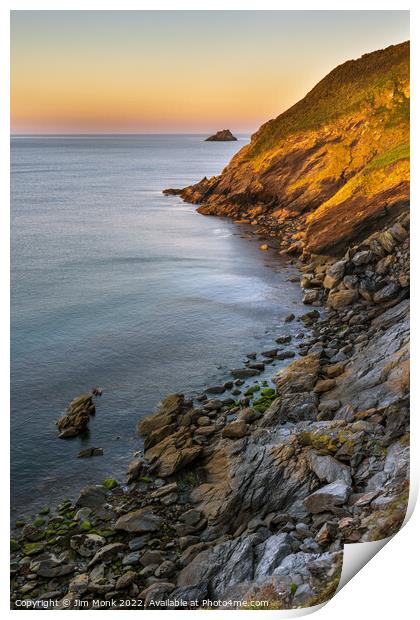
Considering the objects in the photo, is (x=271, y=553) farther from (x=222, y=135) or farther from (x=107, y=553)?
(x=222, y=135)

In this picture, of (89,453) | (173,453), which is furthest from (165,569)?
(89,453)

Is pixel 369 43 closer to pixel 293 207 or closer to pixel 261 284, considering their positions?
pixel 261 284

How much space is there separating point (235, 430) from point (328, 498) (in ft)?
14.6

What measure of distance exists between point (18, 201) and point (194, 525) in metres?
12.2

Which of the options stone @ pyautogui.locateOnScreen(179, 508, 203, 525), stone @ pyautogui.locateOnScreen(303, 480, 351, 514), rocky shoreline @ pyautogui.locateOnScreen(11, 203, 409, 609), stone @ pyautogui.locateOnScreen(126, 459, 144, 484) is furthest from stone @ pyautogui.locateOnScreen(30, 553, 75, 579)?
stone @ pyautogui.locateOnScreen(303, 480, 351, 514)

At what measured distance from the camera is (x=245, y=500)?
12562 mm

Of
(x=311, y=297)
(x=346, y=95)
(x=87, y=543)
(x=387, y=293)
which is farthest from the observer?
(x=346, y=95)

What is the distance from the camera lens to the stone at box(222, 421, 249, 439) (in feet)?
49.9

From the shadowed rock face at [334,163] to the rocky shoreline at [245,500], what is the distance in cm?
754

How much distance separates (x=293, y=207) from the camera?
4322cm

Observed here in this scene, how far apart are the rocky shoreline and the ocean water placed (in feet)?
Answer: 3.33

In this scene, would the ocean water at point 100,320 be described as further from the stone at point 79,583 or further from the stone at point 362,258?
the stone at point 362,258
